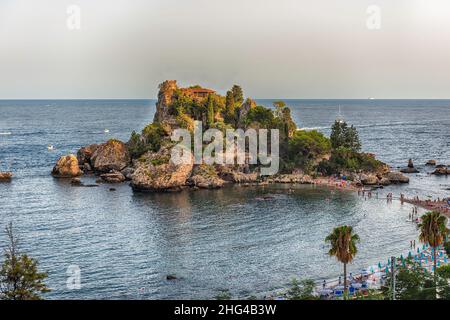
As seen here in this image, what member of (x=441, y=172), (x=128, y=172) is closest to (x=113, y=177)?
(x=128, y=172)

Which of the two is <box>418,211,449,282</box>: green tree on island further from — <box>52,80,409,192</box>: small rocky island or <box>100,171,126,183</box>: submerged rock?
<box>100,171,126,183</box>: submerged rock

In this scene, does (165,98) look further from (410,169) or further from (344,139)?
(410,169)

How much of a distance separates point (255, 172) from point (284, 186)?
8979 millimetres

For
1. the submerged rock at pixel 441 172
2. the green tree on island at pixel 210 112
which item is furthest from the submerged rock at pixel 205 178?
the submerged rock at pixel 441 172

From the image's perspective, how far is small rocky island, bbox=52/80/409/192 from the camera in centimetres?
10194

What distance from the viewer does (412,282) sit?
125 feet

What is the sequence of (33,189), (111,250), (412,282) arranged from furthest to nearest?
(33,189), (111,250), (412,282)

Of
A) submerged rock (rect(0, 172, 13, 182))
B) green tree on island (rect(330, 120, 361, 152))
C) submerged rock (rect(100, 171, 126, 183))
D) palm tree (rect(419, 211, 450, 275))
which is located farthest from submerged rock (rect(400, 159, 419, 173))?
submerged rock (rect(0, 172, 13, 182))

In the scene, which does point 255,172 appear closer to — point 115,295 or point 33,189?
point 33,189

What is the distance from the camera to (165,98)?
401ft

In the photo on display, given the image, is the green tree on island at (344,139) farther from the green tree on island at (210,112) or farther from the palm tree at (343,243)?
the palm tree at (343,243)

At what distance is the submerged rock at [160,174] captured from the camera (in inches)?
3885

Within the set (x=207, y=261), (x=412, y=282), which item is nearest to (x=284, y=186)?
(x=207, y=261)

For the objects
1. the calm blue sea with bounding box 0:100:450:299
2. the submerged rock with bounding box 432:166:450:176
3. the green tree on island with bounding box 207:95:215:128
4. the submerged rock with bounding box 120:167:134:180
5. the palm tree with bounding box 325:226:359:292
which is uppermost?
the green tree on island with bounding box 207:95:215:128
